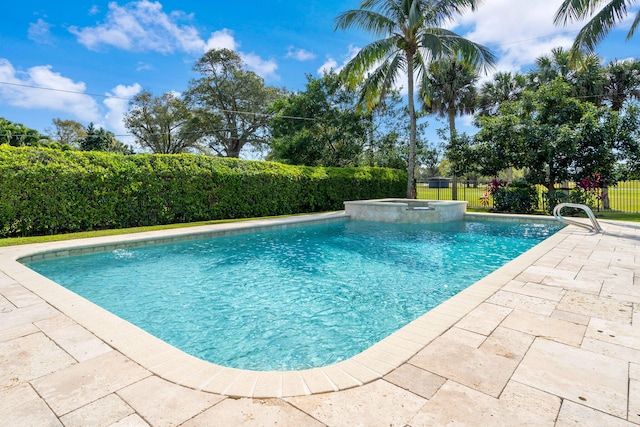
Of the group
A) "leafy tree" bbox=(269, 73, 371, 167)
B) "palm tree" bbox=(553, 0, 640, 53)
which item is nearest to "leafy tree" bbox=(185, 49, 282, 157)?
"leafy tree" bbox=(269, 73, 371, 167)

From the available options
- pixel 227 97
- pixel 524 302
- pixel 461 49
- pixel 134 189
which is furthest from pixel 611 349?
pixel 227 97

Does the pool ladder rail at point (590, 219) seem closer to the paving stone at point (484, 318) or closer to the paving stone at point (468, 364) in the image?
the paving stone at point (484, 318)

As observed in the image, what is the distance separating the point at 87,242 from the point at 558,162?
17384 mm

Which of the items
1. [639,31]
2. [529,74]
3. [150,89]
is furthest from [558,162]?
[150,89]

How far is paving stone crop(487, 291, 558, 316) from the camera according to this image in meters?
3.52

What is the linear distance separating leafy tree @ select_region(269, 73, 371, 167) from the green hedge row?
4483 millimetres

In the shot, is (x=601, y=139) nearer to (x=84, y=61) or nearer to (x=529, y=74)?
(x=529, y=74)

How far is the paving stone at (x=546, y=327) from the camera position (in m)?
2.86

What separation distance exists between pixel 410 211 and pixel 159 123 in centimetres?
3059

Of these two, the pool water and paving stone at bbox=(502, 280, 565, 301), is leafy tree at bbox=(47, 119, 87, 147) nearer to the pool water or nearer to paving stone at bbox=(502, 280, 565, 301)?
the pool water

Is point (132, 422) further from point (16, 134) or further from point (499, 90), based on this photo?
point (16, 134)

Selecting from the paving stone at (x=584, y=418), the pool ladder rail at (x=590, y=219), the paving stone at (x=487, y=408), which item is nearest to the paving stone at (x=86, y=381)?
the paving stone at (x=487, y=408)

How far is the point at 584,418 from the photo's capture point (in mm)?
1845

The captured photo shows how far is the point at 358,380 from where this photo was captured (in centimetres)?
223
